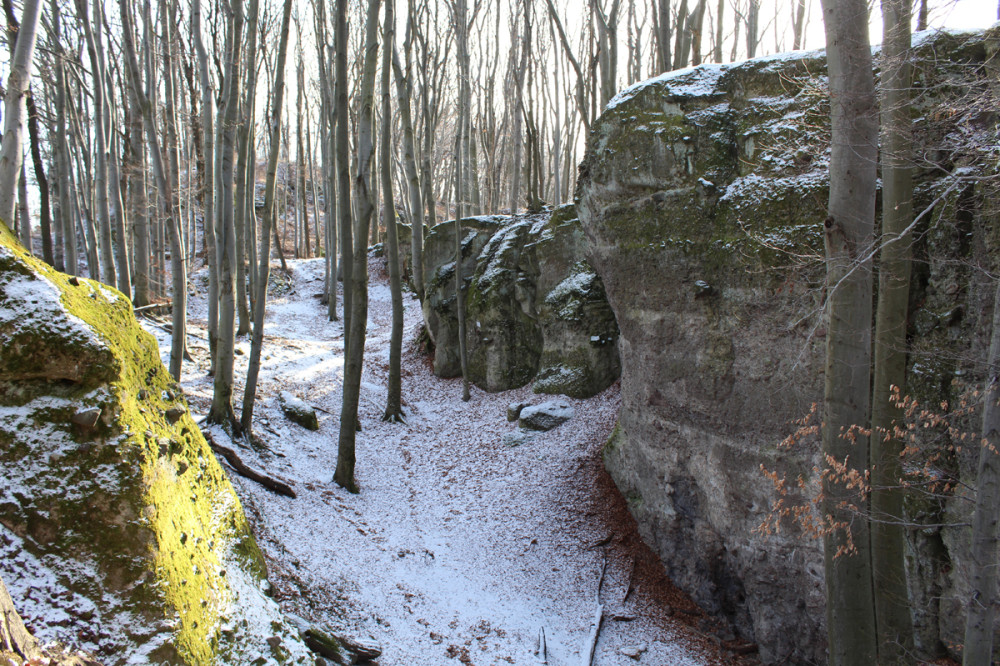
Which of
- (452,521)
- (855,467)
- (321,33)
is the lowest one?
(452,521)

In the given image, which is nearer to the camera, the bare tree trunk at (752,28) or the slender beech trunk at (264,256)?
the slender beech trunk at (264,256)

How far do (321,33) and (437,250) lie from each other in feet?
26.6

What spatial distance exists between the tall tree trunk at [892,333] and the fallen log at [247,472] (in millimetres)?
6887

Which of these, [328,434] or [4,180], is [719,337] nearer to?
[328,434]

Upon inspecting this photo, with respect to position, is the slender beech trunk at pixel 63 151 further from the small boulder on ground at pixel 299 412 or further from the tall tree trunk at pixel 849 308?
the tall tree trunk at pixel 849 308

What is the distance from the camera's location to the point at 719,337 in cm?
733

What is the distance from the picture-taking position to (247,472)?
7.25m

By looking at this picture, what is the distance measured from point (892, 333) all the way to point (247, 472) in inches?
298

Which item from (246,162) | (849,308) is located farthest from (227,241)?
(849,308)

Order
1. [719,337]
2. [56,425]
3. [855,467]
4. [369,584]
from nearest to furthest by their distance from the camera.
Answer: [56,425] → [855,467] → [369,584] → [719,337]

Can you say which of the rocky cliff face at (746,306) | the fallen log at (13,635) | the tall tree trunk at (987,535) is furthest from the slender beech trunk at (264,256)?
the tall tree trunk at (987,535)

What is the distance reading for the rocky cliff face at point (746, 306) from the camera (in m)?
5.41

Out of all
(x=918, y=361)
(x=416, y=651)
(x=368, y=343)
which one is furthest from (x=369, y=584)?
(x=368, y=343)

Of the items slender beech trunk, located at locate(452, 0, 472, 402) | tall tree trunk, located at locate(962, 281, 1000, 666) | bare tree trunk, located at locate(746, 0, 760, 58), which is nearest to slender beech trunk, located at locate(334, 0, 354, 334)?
slender beech trunk, located at locate(452, 0, 472, 402)
